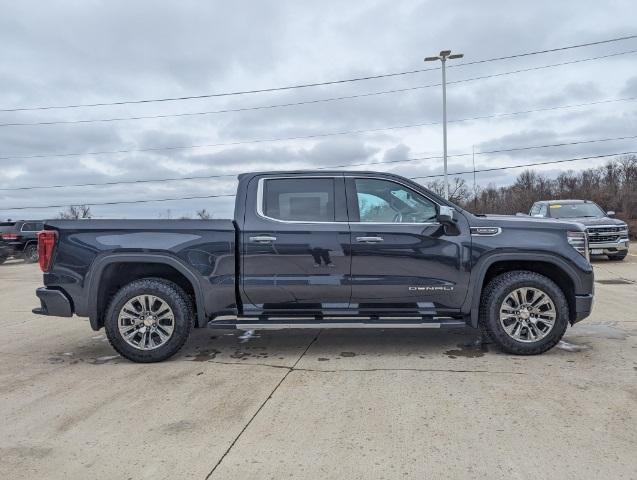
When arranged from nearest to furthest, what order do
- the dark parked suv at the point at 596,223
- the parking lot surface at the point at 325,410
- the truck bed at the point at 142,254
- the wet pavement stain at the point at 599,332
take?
the parking lot surface at the point at 325,410, the truck bed at the point at 142,254, the wet pavement stain at the point at 599,332, the dark parked suv at the point at 596,223

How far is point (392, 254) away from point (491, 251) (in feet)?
3.29

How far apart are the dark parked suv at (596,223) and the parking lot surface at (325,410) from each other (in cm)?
882

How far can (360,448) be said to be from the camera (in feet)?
10.6

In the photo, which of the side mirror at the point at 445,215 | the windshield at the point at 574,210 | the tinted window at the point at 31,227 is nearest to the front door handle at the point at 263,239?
the side mirror at the point at 445,215

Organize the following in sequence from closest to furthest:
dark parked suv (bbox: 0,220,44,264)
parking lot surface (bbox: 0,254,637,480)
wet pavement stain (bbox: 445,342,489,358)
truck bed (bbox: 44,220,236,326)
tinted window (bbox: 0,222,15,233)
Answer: parking lot surface (bbox: 0,254,637,480) → truck bed (bbox: 44,220,236,326) → wet pavement stain (bbox: 445,342,489,358) → dark parked suv (bbox: 0,220,44,264) → tinted window (bbox: 0,222,15,233)

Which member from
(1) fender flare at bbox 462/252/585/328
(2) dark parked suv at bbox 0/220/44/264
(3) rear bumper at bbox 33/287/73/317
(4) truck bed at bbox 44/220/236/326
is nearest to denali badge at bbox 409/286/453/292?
(1) fender flare at bbox 462/252/585/328

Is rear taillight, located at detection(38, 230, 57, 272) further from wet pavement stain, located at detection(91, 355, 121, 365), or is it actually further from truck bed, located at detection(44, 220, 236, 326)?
wet pavement stain, located at detection(91, 355, 121, 365)

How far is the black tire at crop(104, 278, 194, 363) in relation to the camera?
514cm

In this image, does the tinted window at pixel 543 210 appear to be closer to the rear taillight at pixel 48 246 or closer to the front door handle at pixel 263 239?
the front door handle at pixel 263 239

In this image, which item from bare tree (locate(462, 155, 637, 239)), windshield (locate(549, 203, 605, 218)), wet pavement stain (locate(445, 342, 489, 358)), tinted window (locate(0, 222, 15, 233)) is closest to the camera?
wet pavement stain (locate(445, 342, 489, 358))

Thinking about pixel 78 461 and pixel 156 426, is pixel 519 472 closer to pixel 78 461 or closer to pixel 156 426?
pixel 156 426

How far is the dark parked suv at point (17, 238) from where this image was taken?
62.7 feet

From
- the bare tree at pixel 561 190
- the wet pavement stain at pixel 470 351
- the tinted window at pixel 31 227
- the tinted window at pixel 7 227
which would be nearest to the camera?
the wet pavement stain at pixel 470 351

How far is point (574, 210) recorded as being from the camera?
14812 mm
